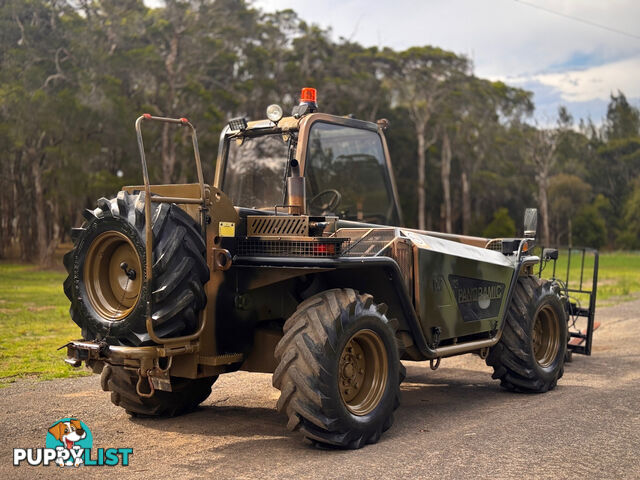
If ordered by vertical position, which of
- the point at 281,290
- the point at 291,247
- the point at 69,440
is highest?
the point at 291,247

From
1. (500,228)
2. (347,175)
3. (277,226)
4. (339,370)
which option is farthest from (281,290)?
(500,228)

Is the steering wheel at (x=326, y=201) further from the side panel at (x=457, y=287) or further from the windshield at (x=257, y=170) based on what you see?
the side panel at (x=457, y=287)

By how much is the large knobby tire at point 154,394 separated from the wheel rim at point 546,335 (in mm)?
3690

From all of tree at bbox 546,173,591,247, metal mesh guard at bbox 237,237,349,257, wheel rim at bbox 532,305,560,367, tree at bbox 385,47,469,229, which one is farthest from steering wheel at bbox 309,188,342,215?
tree at bbox 546,173,591,247

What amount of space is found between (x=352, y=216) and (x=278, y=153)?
3.30 ft

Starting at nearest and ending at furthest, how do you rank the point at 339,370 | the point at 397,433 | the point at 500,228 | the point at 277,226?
1. the point at 339,370
2. the point at 277,226
3. the point at 397,433
4. the point at 500,228

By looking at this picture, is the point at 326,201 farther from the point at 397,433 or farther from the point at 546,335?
the point at 546,335

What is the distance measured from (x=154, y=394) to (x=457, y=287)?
9.45 feet

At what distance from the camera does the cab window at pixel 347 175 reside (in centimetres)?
754

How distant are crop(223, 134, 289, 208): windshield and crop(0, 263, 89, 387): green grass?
3389mm

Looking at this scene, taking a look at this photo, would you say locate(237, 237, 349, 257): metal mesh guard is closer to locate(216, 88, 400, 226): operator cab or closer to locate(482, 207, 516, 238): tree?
locate(216, 88, 400, 226): operator cab

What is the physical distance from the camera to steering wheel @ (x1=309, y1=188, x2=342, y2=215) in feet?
24.9

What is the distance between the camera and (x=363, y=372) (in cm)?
635

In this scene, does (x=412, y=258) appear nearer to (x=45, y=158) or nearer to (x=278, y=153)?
(x=278, y=153)
